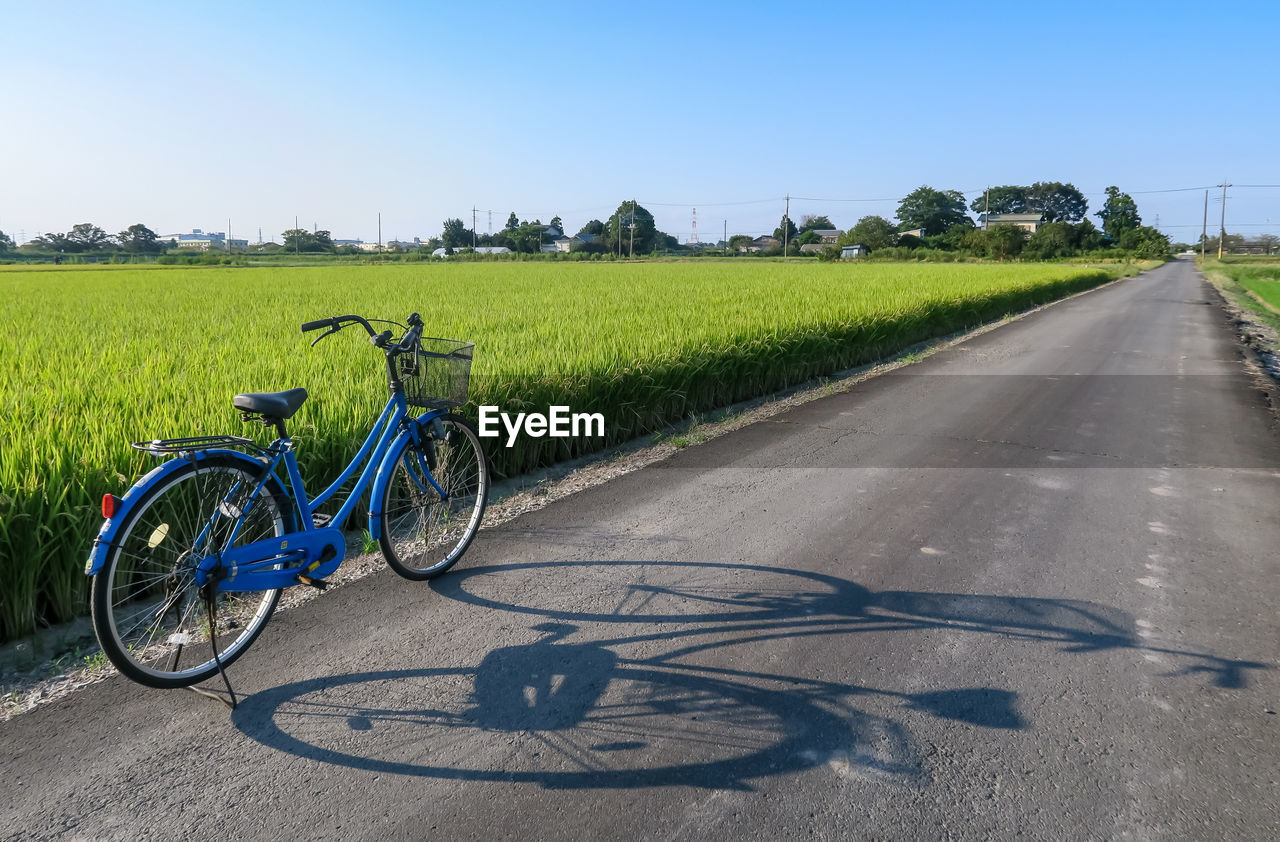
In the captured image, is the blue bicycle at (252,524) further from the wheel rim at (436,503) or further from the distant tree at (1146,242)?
the distant tree at (1146,242)

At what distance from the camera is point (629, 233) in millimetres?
86938

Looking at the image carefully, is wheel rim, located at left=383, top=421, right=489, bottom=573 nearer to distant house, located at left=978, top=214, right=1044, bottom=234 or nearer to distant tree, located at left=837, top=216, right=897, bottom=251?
distant tree, located at left=837, top=216, right=897, bottom=251

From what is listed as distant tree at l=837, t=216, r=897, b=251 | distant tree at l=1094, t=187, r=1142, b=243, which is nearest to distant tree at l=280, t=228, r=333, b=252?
distant tree at l=837, t=216, r=897, b=251

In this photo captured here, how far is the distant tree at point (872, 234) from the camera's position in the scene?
8531 centimetres

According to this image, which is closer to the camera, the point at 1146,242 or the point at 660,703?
the point at 660,703

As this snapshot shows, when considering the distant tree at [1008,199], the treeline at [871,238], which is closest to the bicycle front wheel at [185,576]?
the treeline at [871,238]

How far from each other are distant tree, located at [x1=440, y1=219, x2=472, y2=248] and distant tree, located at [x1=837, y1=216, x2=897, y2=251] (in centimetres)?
4651

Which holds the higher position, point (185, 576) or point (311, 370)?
point (311, 370)

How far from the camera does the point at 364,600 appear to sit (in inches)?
139

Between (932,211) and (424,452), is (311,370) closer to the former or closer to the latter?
(424,452)

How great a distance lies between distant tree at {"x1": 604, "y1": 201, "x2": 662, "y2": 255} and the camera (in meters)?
86.9

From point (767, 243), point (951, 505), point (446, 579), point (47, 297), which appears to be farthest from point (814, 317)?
point (767, 243)

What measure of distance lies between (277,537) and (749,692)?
73.3 inches

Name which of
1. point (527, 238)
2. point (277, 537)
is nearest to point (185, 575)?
point (277, 537)
